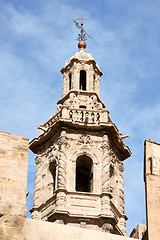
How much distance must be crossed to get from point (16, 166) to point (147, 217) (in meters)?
3.01

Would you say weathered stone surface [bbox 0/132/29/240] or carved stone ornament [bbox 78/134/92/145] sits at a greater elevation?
carved stone ornament [bbox 78/134/92/145]

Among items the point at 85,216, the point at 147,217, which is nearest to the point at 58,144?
the point at 85,216

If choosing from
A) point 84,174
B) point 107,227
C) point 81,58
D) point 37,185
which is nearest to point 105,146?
point 84,174

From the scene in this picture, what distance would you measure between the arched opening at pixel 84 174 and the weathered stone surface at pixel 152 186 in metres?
14.2

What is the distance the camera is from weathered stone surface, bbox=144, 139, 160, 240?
48.8ft

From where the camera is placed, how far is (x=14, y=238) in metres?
13.3

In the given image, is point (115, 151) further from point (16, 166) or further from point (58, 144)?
point (16, 166)

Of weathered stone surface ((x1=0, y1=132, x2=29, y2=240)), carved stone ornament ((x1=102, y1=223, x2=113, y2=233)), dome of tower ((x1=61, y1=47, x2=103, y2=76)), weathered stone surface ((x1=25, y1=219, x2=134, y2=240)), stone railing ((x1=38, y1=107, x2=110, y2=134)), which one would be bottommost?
weathered stone surface ((x1=25, y1=219, x2=134, y2=240))

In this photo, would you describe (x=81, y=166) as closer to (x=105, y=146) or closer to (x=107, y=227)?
(x=105, y=146)

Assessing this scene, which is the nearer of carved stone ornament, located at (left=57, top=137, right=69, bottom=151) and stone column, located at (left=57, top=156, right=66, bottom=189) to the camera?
stone column, located at (left=57, top=156, right=66, bottom=189)

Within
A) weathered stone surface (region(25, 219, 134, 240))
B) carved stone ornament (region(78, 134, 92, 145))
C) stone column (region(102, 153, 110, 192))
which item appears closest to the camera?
weathered stone surface (region(25, 219, 134, 240))

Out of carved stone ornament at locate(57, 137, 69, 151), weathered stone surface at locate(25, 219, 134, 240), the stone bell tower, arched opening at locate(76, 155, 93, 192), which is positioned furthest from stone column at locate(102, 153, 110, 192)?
weathered stone surface at locate(25, 219, 134, 240)

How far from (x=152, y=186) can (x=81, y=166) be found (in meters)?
16.2

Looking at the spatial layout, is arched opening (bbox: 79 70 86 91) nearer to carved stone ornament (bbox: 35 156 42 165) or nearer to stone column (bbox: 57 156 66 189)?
A: carved stone ornament (bbox: 35 156 42 165)
